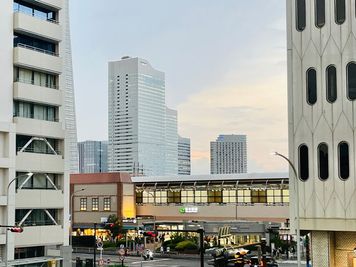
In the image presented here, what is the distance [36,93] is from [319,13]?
28.7 metres

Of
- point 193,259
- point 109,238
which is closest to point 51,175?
point 193,259

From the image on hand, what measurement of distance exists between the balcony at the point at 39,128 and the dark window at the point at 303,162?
27.3m

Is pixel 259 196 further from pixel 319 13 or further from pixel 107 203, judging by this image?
pixel 319 13

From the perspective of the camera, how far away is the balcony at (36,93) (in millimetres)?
57031

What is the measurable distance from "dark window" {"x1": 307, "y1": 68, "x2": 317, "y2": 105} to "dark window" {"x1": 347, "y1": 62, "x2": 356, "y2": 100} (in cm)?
215

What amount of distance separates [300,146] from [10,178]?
26.5m

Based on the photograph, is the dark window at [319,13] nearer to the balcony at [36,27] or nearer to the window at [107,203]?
the balcony at [36,27]

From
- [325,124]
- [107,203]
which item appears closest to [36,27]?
[325,124]

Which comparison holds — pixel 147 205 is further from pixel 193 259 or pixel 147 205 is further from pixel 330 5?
pixel 330 5

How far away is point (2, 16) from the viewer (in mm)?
56344

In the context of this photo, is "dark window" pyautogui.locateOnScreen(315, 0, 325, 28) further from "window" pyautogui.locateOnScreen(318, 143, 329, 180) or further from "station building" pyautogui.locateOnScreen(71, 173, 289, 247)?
"station building" pyautogui.locateOnScreen(71, 173, 289, 247)

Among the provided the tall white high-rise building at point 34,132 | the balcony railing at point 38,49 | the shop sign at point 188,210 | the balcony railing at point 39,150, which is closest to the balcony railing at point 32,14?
the tall white high-rise building at point 34,132

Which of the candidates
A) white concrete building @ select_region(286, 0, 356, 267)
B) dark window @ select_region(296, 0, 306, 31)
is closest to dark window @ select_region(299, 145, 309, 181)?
white concrete building @ select_region(286, 0, 356, 267)

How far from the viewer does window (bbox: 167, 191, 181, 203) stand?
11094cm
